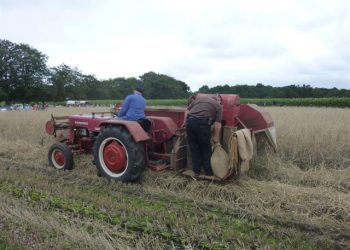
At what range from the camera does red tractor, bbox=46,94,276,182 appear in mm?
5926

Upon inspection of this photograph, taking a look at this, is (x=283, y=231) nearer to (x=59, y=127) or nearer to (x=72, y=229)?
(x=72, y=229)

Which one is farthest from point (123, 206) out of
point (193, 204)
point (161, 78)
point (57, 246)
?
point (161, 78)

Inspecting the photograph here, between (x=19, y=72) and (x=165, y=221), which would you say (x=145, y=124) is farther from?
(x=19, y=72)

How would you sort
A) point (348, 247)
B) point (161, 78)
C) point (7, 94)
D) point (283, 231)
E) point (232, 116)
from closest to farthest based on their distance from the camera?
point (348, 247) → point (283, 231) → point (232, 116) → point (7, 94) → point (161, 78)

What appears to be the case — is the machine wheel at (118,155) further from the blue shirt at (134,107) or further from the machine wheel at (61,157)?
the machine wheel at (61,157)

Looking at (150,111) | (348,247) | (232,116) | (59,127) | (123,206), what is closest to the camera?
(348,247)

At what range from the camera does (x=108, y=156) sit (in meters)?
6.19

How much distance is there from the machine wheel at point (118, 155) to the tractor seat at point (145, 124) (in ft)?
1.22

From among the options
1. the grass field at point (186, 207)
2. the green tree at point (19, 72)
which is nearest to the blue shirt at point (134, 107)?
the grass field at point (186, 207)

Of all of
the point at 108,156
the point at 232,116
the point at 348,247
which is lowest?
the point at 348,247

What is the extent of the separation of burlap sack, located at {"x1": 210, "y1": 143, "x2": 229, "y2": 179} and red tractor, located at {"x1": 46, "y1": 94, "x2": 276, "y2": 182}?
288 millimetres

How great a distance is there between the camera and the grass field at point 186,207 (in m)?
3.86

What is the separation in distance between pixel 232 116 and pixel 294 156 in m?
2.18

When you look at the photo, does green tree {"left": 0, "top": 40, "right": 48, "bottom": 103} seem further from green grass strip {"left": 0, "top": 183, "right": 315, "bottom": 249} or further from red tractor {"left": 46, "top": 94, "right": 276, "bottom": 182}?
green grass strip {"left": 0, "top": 183, "right": 315, "bottom": 249}
